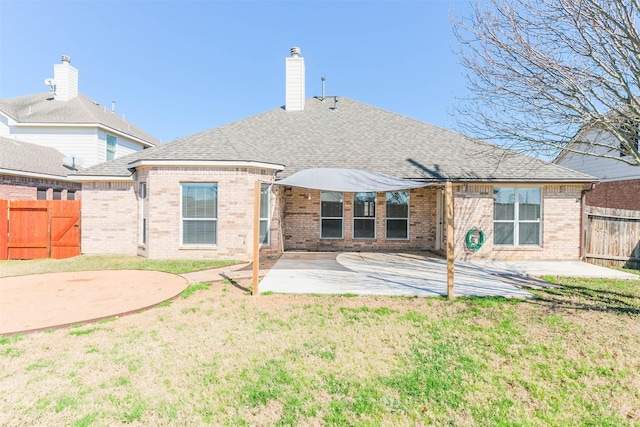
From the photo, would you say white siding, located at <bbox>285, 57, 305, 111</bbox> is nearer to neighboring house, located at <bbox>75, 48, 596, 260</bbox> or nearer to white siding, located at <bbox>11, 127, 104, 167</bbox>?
neighboring house, located at <bbox>75, 48, 596, 260</bbox>

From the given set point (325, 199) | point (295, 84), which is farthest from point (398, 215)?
point (295, 84)

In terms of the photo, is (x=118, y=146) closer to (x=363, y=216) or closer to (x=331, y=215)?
(x=331, y=215)

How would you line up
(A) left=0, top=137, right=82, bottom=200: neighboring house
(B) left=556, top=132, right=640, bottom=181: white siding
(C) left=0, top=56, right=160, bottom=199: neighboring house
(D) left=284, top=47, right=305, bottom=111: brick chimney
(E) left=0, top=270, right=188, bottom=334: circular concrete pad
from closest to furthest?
(E) left=0, top=270, right=188, bottom=334: circular concrete pad
(A) left=0, top=137, right=82, bottom=200: neighboring house
(B) left=556, top=132, right=640, bottom=181: white siding
(D) left=284, top=47, right=305, bottom=111: brick chimney
(C) left=0, top=56, right=160, bottom=199: neighboring house

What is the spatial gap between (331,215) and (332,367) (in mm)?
9477

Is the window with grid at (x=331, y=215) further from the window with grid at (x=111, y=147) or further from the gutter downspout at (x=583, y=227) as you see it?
the window with grid at (x=111, y=147)

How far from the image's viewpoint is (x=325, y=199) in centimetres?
1315

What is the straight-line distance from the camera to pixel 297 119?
1625 centimetres

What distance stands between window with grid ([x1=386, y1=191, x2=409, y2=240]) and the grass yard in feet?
23.4

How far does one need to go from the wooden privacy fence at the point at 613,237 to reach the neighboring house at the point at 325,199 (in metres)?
0.45

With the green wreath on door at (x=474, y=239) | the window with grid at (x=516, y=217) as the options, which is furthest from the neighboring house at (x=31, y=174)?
the window with grid at (x=516, y=217)

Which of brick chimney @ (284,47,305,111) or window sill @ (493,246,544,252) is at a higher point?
brick chimney @ (284,47,305,111)

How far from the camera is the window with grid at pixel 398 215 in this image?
13094 mm

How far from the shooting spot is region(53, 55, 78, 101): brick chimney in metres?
20.9

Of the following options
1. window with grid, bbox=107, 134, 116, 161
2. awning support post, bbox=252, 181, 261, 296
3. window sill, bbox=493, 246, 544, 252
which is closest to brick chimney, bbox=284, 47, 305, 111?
awning support post, bbox=252, 181, 261, 296
